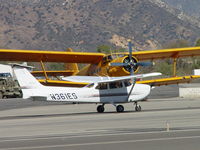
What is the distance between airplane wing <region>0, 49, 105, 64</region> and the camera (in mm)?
35344

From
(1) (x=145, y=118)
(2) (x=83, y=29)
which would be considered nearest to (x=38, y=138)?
(1) (x=145, y=118)

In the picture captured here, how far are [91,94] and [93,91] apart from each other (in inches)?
8.4

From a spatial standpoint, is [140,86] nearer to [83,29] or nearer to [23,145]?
[23,145]

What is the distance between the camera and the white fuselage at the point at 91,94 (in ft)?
79.2

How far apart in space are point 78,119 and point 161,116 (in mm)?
3363

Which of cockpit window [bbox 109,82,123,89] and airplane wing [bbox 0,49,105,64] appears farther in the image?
airplane wing [bbox 0,49,105,64]

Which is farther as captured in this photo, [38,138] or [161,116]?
[161,116]

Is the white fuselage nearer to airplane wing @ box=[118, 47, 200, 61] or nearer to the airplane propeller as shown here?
Result: the airplane propeller

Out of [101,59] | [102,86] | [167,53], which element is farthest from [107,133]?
[167,53]

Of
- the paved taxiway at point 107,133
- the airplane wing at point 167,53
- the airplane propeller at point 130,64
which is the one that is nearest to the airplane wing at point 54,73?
the airplane wing at point 167,53

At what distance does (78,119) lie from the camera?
2245 centimetres

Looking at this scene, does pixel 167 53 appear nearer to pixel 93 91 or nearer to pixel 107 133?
pixel 93 91

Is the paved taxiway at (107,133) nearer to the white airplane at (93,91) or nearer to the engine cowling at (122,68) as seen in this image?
the white airplane at (93,91)

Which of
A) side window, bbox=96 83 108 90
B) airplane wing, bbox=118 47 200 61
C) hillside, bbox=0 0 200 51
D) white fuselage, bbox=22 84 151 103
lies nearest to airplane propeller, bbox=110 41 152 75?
airplane wing, bbox=118 47 200 61
